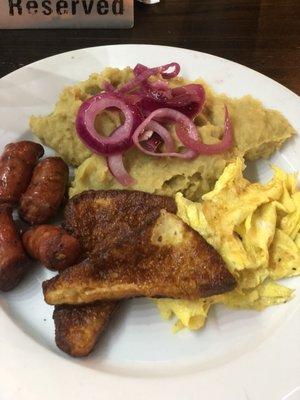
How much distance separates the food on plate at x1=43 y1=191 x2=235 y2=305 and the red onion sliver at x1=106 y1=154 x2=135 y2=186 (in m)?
0.32

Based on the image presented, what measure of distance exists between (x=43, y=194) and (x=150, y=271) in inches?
24.2

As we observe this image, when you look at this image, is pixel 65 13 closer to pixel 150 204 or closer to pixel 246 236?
pixel 150 204

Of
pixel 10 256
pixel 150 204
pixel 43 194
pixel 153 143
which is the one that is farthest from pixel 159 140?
pixel 10 256

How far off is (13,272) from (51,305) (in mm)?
206

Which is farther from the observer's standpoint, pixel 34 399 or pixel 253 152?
pixel 253 152

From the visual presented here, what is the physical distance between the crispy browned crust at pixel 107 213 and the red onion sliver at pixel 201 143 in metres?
0.29

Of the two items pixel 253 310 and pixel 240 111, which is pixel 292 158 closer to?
pixel 240 111

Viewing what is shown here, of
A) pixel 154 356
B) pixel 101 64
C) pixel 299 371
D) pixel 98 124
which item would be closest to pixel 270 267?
pixel 299 371

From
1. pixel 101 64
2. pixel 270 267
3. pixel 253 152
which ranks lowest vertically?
pixel 270 267

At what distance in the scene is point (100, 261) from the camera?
220cm

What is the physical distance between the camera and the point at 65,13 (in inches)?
137

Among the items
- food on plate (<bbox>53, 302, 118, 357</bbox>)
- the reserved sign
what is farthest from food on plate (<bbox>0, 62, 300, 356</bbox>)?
the reserved sign

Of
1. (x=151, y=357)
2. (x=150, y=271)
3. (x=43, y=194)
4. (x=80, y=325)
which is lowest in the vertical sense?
(x=151, y=357)

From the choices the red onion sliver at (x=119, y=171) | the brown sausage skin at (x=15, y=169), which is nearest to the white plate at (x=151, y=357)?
the brown sausage skin at (x=15, y=169)
